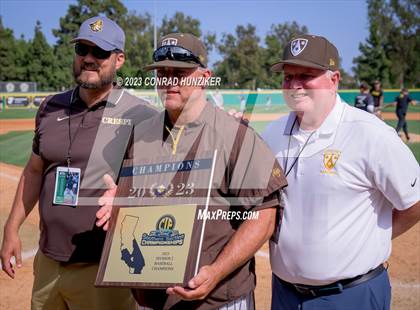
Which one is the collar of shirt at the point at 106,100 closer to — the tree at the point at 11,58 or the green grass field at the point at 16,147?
the green grass field at the point at 16,147

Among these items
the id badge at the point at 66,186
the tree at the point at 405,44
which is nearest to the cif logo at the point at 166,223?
the id badge at the point at 66,186

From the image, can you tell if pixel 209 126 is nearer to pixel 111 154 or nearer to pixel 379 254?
pixel 111 154

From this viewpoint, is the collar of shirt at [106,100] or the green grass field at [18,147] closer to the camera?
the collar of shirt at [106,100]

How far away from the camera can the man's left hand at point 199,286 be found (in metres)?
2.23

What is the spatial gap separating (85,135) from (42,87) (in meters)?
56.3

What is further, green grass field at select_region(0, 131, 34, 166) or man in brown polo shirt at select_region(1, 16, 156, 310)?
green grass field at select_region(0, 131, 34, 166)

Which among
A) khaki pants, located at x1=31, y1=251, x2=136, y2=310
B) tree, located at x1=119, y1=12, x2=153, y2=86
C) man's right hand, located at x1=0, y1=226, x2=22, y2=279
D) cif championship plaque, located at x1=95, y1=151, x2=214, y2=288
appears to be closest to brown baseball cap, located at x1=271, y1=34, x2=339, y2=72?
cif championship plaque, located at x1=95, y1=151, x2=214, y2=288

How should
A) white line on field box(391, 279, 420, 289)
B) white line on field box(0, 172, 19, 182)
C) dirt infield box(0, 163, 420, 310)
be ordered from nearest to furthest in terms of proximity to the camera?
dirt infield box(0, 163, 420, 310) → white line on field box(391, 279, 420, 289) → white line on field box(0, 172, 19, 182)

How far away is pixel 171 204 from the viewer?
94.5 inches

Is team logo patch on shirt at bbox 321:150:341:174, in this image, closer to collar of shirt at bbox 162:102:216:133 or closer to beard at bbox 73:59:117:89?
collar of shirt at bbox 162:102:216:133

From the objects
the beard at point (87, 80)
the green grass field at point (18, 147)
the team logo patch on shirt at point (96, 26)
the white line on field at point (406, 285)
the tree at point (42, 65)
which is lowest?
the white line on field at point (406, 285)

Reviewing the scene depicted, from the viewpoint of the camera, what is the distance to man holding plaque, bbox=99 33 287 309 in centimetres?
235

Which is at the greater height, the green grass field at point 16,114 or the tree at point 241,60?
the tree at point 241,60

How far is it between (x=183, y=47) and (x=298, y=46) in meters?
0.63
